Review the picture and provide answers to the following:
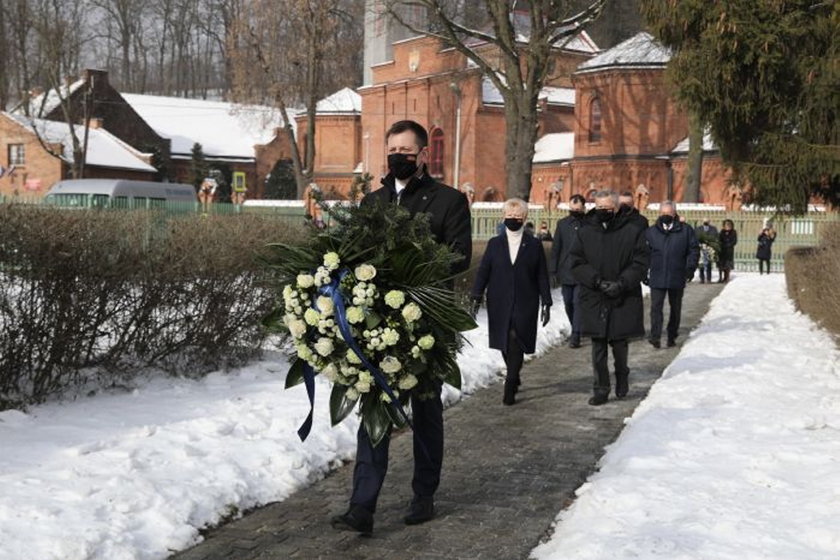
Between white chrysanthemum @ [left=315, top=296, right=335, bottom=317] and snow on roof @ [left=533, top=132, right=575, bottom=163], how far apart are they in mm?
46146

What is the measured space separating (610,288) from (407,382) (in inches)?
168

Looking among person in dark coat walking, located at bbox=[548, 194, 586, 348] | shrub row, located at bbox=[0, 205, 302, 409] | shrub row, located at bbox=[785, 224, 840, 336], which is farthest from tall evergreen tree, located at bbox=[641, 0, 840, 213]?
shrub row, located at bbox=[0, 205, 302, 409]

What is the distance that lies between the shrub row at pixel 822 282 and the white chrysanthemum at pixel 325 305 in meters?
7.60

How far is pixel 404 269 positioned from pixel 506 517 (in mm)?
1659

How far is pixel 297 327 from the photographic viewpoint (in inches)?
190

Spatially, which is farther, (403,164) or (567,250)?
(567,250)

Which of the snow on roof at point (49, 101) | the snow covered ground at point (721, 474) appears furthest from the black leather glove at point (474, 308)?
the snow on roof at point (49, 101)

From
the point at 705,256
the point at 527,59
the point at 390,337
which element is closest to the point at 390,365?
the point at 390,337

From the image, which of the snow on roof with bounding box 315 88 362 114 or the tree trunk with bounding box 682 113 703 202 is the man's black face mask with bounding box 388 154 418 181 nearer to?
the tree trunk with bounding box 682 113 703 202

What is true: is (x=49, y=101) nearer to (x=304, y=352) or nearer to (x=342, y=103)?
(x=342, y=103)

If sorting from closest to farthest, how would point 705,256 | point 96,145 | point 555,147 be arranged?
point 705,256, point 555,147, point 96,145

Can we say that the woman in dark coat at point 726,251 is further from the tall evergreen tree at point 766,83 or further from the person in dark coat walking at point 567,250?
the person in dark coat walking at point 567,250

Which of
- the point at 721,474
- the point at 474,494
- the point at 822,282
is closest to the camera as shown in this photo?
the point at 474,494

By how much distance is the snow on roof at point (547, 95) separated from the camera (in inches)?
2087
